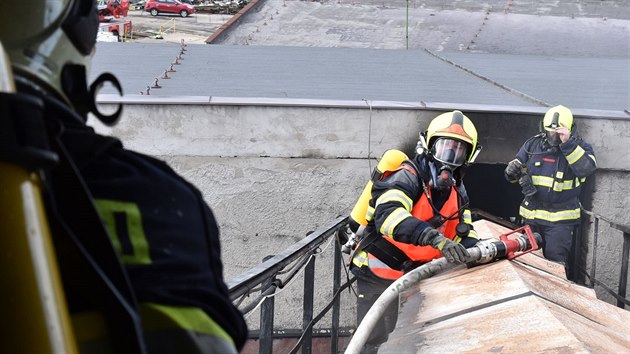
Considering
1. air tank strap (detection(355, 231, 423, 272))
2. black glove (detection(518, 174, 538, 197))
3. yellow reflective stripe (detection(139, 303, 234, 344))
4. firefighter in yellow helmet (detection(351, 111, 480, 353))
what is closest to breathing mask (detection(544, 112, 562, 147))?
black glove (detection(518, 174, 538, 197))

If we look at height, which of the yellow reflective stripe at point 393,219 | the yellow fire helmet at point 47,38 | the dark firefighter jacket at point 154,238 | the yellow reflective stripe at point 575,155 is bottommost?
the yellow reflective stripe at point 575,155

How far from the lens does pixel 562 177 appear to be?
23.5 feet

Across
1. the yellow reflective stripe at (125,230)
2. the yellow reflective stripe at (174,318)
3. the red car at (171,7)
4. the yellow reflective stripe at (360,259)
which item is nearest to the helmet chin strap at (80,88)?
the yellow reflective stripe at (125,230)

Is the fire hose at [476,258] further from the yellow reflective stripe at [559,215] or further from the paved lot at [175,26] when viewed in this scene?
the paved lot at [175,26]

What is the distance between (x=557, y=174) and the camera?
7188 millimetres

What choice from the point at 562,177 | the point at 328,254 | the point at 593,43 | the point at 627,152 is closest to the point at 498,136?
the point at 562,177

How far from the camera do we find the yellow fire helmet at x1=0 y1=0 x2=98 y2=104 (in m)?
0.98

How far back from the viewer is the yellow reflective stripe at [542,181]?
23.8 ft

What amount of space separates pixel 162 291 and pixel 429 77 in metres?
9.40

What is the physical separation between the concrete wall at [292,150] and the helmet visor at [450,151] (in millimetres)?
2254

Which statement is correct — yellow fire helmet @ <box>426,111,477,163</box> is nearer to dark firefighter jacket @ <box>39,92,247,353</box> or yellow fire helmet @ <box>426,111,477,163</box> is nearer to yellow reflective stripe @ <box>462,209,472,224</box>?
yellow reflective stripe @ <box>462,209,472,224</box>

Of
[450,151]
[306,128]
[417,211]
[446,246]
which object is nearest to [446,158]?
[450,151]

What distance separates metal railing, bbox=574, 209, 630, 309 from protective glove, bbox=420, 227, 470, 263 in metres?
2.56

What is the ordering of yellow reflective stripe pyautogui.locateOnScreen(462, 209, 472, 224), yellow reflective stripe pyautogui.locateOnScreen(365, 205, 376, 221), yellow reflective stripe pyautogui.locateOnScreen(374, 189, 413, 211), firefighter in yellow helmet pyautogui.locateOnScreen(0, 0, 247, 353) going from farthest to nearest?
1. yellow reflective stripe pyautogui.locateOnScreen(462, 209, 472, 224)
2. yellow reflective stripe pyautogui.locateOnScreen(365, 205, 376, 221)
3. yellow reflective stripe pyautogui.locateOnScreen(374, 189, 413, 211)
4. firefighter in yellow helmet pyautogui.locateOnScreen(0, 0, 247, 353)
